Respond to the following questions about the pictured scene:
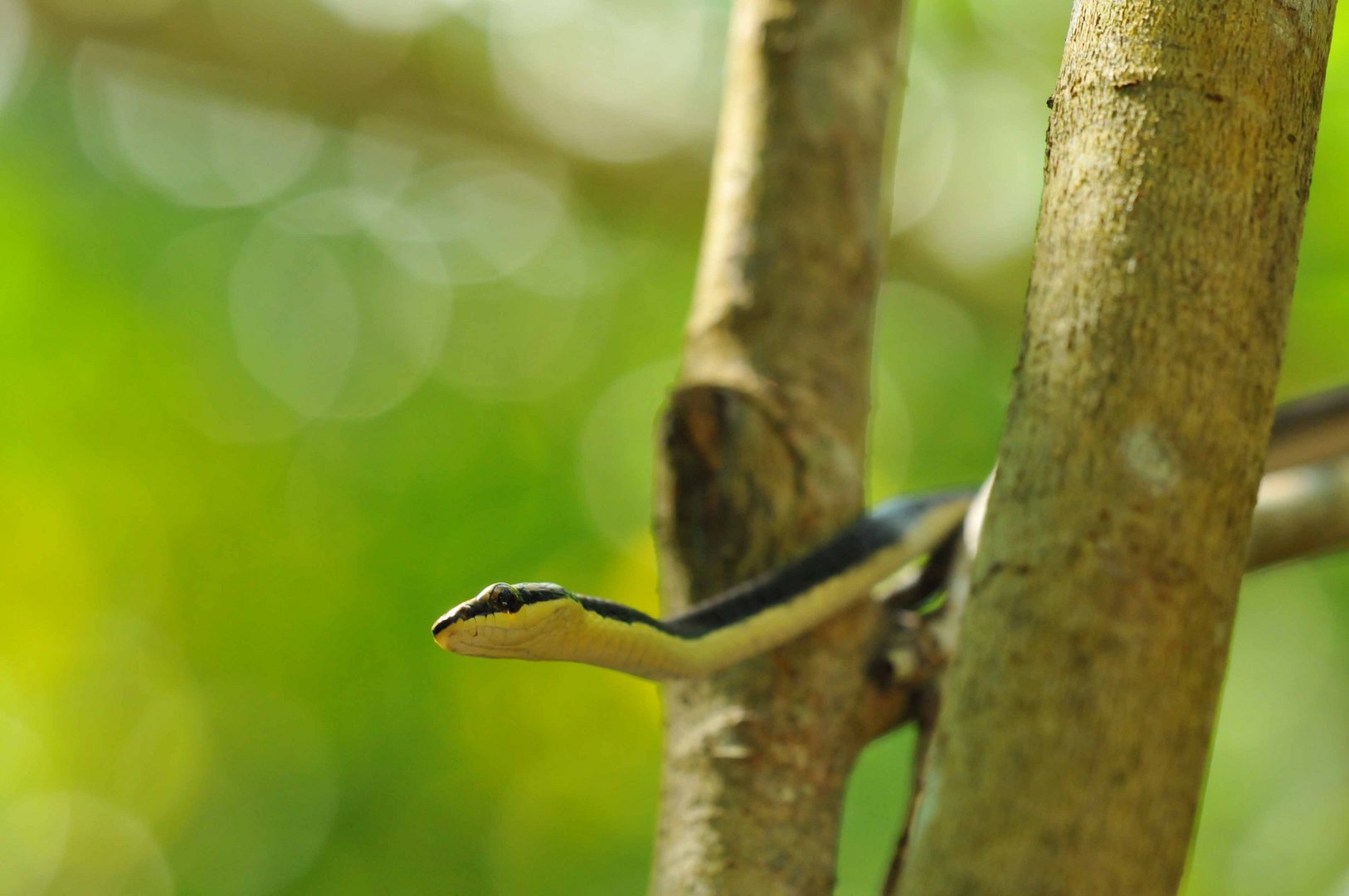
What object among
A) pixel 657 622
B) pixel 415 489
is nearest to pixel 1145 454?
pixel 657 622

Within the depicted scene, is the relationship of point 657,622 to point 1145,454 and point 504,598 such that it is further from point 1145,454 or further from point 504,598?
point 1145,454

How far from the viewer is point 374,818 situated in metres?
4.98

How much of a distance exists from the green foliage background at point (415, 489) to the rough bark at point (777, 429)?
224 cm

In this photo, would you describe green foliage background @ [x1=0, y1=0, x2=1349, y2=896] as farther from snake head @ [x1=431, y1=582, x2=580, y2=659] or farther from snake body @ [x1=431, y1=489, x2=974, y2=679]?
snake head @ [x1=431, y1=582, x2=580, y2=659]

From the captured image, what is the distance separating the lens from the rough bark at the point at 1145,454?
3.44 ft

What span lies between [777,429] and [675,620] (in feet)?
1.16

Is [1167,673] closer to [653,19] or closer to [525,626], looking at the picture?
[525,626]

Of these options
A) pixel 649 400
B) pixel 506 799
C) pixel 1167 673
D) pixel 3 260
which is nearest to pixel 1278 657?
pixel 649 400

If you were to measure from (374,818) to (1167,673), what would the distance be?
175 inches

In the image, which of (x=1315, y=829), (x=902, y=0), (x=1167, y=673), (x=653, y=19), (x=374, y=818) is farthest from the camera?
(x=653, y=19)

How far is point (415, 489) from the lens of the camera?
198 inches

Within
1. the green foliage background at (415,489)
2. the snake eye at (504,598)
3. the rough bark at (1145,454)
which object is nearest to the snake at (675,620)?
the snake eye at (504,598)

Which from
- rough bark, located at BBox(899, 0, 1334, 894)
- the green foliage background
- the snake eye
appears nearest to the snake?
A: the snake eye

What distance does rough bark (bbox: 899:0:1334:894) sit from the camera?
1.05m
